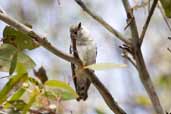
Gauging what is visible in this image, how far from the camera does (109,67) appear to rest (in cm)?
73

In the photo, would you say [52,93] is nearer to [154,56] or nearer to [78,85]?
[78,85]

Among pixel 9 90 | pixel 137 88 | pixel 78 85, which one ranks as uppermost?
pixel 9 90

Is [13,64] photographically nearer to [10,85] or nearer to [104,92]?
[10,85]

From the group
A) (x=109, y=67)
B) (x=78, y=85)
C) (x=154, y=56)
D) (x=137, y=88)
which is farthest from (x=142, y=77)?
(x=154, y=56)

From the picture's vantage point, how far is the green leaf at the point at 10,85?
2.29 ft

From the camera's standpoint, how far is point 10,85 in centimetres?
71

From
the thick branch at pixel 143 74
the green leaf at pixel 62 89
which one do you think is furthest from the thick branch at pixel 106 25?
the green leaf at pixel 62 89

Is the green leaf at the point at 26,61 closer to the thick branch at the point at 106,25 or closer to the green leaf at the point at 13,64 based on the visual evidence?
the green leaf at the point at 13,64

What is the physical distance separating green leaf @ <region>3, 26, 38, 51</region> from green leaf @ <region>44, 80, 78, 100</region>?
0.12m

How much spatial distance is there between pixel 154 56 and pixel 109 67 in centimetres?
247

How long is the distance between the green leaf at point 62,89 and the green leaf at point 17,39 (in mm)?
122

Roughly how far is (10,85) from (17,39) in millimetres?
132

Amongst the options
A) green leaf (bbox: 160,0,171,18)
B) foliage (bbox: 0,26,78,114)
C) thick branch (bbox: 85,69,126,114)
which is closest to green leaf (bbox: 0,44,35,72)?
foliage (bbox: 0,26,78,114)

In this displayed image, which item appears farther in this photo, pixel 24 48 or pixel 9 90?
pixel 24 48
